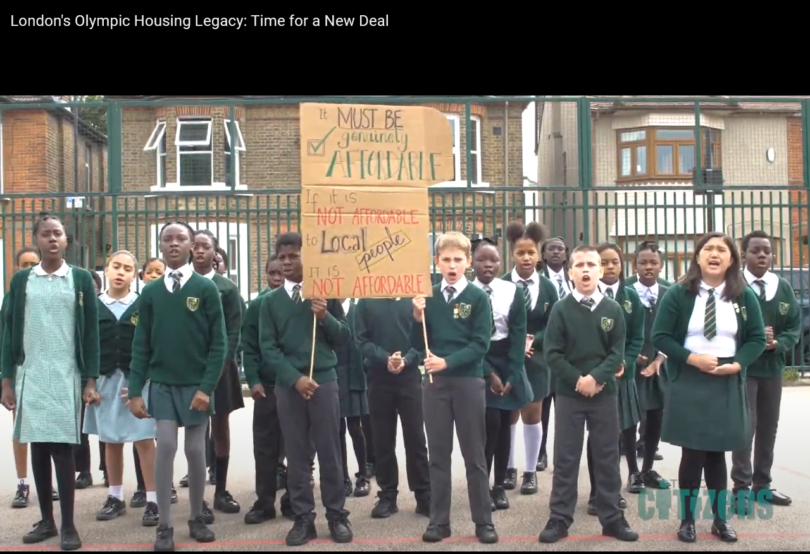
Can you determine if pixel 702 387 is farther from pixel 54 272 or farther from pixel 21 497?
pixel 21 497

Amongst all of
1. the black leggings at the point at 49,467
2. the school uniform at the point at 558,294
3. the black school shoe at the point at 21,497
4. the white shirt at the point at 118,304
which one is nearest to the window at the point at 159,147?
the school uniform at the point at 558,294

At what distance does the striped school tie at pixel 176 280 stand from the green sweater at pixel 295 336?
1.72 feet

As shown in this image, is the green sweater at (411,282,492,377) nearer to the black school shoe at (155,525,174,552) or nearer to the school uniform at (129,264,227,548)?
the school uniform at (129,264,227,548)

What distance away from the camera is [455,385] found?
6.43 meters

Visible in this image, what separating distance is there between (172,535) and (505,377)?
8.04ft

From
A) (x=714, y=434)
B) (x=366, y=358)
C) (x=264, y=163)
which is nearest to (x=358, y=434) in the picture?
(x=366, y=358)

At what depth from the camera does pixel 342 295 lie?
6406 mm

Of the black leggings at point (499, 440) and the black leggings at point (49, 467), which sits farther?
the black leggings at point (499, 440)

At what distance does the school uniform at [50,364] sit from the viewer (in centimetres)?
Result: 631

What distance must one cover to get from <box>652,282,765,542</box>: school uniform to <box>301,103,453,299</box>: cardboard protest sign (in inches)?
60.3

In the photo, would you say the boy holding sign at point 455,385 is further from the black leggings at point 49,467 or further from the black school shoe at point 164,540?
the black leggings at point 49,467

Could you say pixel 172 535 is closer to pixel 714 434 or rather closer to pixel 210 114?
A: pixel 714 434

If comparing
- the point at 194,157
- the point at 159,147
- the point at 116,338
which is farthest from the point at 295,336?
the point at 159,147

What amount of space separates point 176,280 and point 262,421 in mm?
1235
